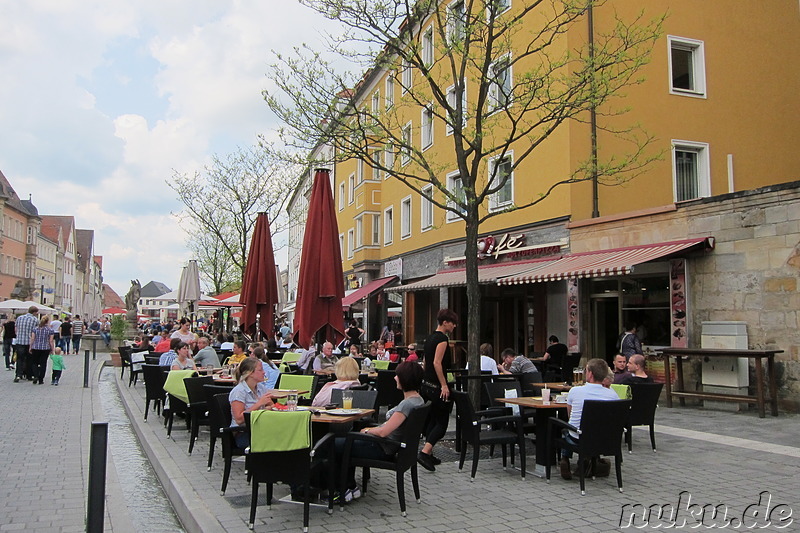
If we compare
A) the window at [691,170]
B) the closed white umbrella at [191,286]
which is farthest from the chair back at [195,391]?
the window at [691,170]

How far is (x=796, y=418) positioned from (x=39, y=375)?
55.3 feet

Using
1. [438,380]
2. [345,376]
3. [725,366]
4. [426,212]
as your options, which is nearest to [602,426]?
[438,380]

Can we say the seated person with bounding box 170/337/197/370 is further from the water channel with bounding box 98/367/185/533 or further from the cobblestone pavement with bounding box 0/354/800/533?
the cobblestone pavement with bounding box 0/354/800/533

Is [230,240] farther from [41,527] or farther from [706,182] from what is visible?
[41,527]

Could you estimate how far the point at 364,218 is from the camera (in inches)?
1253

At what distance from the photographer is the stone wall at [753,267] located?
1157 cm

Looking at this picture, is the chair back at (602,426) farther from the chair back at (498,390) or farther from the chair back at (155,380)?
the chair back at (155,380)

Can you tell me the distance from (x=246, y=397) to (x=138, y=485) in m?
1.69

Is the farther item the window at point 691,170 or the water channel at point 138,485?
the window at point 691,170

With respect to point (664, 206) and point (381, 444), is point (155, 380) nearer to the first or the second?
point (381, 444)

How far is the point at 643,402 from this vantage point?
27.0 ft

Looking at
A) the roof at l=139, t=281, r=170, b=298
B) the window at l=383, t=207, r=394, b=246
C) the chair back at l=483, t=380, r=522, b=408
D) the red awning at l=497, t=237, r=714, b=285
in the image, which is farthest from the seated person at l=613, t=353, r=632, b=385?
the roof at l=139, t=281, r=170, b=298

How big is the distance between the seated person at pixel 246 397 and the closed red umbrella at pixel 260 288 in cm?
836

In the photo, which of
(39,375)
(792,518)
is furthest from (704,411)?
(39,375)
